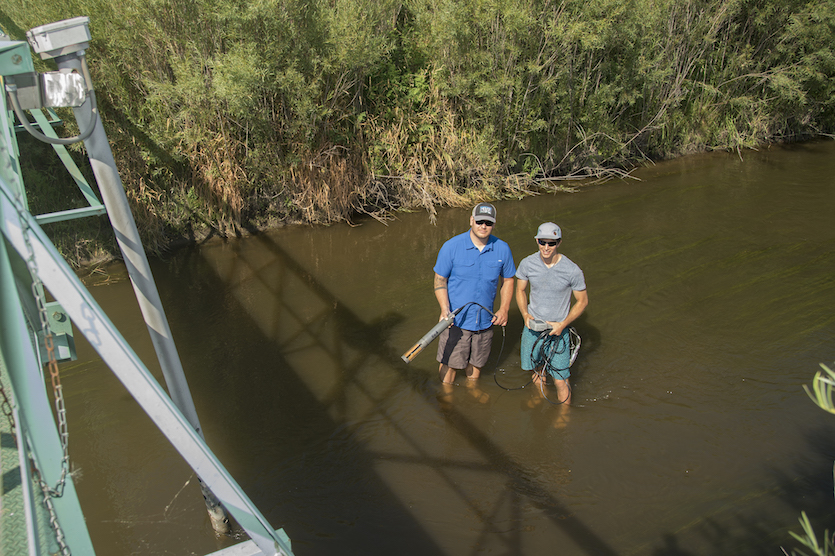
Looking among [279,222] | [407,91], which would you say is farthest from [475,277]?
[407,91]

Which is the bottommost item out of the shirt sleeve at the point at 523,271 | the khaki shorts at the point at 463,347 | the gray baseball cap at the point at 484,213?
the khaki shorts at the point at 463,347

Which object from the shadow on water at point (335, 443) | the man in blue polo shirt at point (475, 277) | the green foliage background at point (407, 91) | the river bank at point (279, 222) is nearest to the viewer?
the shadow on water at point (335, 443)

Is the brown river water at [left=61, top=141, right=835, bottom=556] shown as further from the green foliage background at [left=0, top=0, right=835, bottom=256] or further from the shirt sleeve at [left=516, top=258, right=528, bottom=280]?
the green foliage background at [left=0, top=0, right=835, bottom=256]

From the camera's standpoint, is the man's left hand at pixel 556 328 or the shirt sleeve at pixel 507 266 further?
the shirt sleeve at pixel 507 266

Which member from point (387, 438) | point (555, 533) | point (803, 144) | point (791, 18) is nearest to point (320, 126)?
point (387, 438)

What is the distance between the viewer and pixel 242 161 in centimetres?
932

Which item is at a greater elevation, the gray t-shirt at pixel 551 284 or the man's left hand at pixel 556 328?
the gray t-shirt at pixel 551 284

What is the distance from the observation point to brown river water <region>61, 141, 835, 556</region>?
428 cm

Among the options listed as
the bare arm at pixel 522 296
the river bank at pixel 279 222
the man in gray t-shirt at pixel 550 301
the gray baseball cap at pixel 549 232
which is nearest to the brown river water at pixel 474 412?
the river bank at pixel 279 222

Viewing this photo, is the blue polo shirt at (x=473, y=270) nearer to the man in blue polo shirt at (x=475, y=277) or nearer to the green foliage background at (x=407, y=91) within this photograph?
the man in blue polo shirt at (x=475, y=277)

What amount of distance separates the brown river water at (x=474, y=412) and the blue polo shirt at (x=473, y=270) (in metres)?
1.02

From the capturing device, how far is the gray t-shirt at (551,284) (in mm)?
4918

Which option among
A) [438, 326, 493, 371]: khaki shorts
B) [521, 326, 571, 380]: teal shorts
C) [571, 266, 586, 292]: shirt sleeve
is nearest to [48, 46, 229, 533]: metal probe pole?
[438, 326, 493, 371]: khaki shorts

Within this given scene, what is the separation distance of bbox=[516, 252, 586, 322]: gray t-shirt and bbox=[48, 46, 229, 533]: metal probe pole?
2.81 metres
